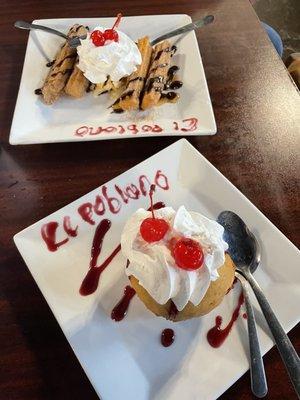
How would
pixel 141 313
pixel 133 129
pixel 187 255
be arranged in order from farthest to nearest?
pixel 133 129, pixel 141 313, pixel 187 255

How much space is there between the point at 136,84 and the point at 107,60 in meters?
0.12

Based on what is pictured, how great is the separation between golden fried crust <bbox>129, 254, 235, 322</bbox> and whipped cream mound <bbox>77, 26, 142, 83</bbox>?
76 cm

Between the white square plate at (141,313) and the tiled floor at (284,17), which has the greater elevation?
the white square plate at (141,313)

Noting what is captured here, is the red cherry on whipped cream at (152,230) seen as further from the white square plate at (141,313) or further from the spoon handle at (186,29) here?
the spoon handle at (186,29)

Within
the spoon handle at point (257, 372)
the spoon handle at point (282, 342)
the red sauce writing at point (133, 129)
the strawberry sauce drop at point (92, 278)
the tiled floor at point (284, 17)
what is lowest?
the tiled floor at point (284, 17)

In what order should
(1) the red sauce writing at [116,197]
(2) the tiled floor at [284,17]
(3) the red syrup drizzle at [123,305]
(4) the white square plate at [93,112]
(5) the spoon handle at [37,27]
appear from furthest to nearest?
(2) the tiled floor at [284,17] < (5) the spoon handle at [37,27] < (4) the white square plate at [93,112] < (1) the red sauce writing at [116,197] < (3) the red syrup drizzle at [123,305]

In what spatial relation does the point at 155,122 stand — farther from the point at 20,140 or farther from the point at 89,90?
the point at 20,140

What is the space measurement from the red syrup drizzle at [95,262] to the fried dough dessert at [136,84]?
41 cm

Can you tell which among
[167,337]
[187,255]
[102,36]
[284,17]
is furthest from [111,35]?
[284,17]

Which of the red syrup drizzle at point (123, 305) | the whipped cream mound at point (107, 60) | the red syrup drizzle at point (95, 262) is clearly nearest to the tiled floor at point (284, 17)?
the whipped cream mound at point (107, 60)

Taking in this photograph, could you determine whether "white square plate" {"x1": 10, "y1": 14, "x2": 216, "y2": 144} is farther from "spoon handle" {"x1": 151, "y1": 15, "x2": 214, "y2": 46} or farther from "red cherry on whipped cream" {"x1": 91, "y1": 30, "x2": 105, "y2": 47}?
"red cherry on whipped cream" {"x1": 91, "y1": 30, "x2": 105, "y2": 47}

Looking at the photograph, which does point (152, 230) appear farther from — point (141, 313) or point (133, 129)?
point (133, 129)

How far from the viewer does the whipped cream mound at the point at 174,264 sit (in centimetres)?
76

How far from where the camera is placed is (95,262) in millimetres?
917
